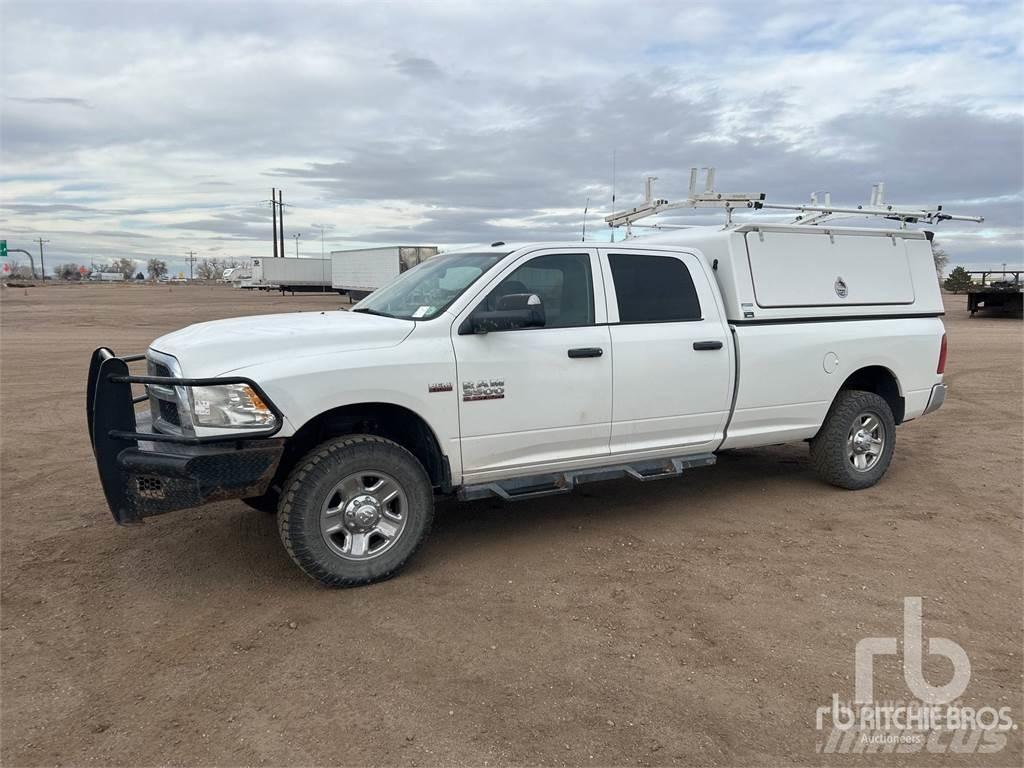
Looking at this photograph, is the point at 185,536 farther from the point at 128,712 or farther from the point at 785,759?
the point at 785,759

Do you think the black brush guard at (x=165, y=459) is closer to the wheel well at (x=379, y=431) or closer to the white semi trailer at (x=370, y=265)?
the wheel well at (x=379, y=431)

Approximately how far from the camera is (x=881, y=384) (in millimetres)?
6695

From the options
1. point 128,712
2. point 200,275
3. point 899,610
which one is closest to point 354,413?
point 128,712

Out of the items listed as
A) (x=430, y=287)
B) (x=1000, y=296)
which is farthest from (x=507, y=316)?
(x=1000, y=296)

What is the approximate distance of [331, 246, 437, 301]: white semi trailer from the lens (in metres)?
39.1

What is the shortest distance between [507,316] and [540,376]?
49cm

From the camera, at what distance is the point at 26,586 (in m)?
4.40

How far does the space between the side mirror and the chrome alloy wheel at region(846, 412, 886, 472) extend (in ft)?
10.8

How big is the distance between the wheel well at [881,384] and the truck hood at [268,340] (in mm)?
4178

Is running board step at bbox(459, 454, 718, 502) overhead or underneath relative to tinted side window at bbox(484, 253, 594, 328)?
underneath

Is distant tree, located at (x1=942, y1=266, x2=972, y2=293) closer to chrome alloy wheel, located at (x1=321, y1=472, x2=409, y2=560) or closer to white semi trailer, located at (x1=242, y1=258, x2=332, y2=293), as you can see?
white semi trailer, located at (x1=242, y1=258, x2=332, y2=293)

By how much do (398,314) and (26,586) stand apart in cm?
273

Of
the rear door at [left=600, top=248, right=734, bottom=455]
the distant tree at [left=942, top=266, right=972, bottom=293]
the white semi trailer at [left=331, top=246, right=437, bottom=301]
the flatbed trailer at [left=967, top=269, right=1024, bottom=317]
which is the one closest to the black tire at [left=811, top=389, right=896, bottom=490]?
the rear door at [left=600, top=248, right=734, bottom=455]

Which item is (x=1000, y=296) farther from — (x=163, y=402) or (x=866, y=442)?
(x=163, y=402)
